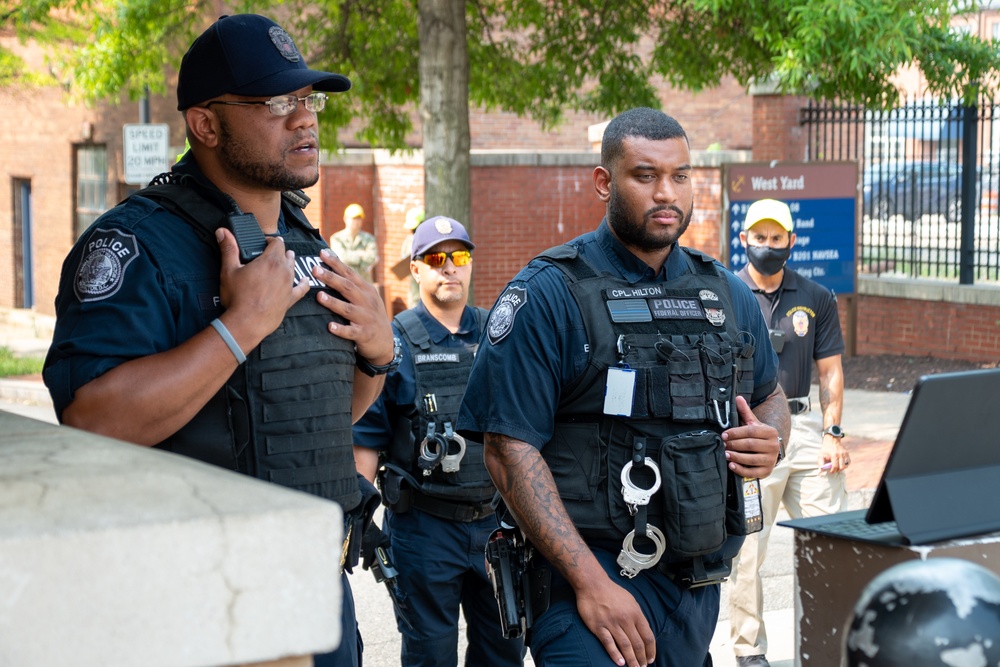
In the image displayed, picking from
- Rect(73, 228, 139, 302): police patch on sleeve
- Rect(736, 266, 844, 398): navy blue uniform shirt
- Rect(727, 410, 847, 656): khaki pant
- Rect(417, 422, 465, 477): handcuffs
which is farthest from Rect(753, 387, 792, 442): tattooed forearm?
Rect(736, 266, 844, 398): navy blue uniform shirt

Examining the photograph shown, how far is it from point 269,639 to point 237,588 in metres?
0.07

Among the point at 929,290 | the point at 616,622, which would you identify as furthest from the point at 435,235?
→ the point at 929,290

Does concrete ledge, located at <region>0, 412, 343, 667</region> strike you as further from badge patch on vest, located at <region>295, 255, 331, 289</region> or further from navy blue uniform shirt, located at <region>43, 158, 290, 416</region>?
badge patch on vest, located at <region>295, 255, 331, 289</region>

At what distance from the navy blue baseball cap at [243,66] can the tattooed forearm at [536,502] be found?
3.53ft

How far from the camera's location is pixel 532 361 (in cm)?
342

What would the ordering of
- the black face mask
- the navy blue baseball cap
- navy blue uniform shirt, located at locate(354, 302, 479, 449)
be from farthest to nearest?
1. the black face mask
2. navy blue uniform shirt, located at locate(354, 302, 479, 449)
3. the navy blue baseball cap

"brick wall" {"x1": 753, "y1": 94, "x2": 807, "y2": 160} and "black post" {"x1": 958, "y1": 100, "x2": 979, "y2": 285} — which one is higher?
"brick wall" {"x1": 753, "y1": 94, "x2": 807, "y2": 160}

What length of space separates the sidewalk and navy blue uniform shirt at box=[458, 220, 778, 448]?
0.83 m

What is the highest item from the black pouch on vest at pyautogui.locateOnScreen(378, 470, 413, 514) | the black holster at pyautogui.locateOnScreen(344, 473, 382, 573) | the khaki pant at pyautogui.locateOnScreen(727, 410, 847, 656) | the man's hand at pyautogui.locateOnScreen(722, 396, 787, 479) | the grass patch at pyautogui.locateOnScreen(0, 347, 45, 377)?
the man's hand at pyautogui.locateOnScreen(722, 396, 787, 479)

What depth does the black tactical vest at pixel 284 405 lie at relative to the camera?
2.79 metres

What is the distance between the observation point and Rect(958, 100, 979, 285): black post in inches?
590

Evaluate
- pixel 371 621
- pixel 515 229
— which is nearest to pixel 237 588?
pixel 371 621

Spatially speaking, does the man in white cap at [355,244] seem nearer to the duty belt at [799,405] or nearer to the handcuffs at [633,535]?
the duty belt at [799,405]

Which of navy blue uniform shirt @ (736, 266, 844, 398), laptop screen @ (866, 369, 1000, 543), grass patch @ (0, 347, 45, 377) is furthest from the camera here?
grass patch @ (0, 347, 45, 377)
